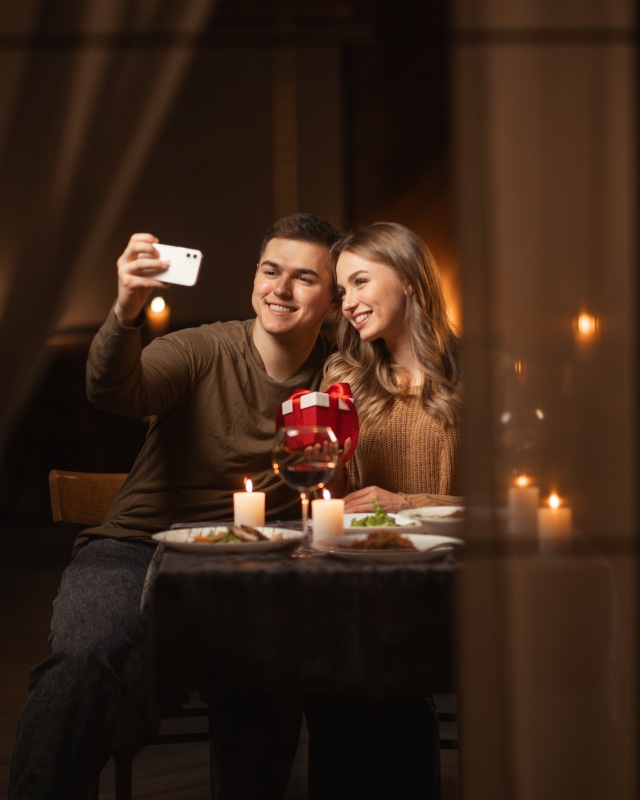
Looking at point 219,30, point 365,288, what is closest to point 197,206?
point 365,288

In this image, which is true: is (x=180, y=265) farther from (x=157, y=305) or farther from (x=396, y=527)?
(x=157, y=305)

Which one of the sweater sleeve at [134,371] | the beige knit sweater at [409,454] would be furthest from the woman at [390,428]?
the sweater sleeve at [134,371]

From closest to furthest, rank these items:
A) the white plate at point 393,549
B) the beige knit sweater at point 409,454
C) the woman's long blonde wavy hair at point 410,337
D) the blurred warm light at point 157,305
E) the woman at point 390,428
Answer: the white plate at point 393,549
the woman at point 390,428
the beige knit sweater at point 409,454
the woman's long blonde wavy hair at point 410,337
the blurred warm light at point 157,305

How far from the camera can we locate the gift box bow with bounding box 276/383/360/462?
Result: 1.68 m

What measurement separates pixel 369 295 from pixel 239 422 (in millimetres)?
470

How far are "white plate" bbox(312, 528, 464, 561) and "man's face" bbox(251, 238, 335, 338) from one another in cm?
84

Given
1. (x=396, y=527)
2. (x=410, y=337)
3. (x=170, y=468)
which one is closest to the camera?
(x=396, y=527)

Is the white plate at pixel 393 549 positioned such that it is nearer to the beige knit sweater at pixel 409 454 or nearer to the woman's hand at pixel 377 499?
the woman's hand at pixel 377 499

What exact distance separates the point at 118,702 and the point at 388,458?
1070 millimetres

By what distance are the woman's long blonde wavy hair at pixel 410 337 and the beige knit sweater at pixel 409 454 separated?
0.09 meters

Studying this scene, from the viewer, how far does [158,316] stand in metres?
5.48

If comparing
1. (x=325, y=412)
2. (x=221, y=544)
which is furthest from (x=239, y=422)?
(x=221, y=544)

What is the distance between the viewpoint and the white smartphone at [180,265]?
153 centimetres

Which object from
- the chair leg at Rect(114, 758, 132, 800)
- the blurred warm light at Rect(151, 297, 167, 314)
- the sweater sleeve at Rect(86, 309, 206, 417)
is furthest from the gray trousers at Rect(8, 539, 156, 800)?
the blurred warm light at Rect(151, 297, 167, 314)
